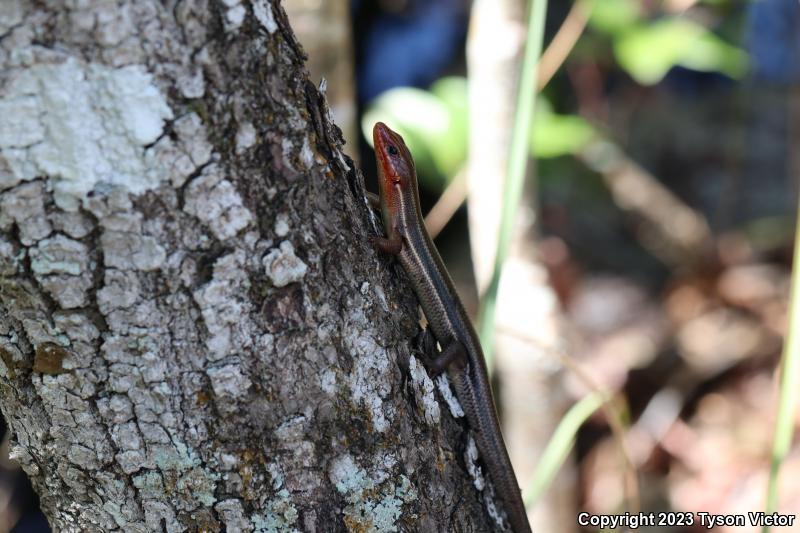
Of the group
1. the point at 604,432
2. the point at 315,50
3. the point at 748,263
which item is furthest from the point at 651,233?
the point at 315,50

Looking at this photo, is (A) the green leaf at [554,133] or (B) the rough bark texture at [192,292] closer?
(B) the rough bark texture at [192,292]

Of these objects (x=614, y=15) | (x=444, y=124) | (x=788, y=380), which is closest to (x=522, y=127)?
(x=788, y=380)

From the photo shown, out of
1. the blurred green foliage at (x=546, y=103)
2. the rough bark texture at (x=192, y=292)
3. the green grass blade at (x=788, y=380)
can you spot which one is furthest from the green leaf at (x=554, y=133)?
the rough bark texture at (x=192, y=292)

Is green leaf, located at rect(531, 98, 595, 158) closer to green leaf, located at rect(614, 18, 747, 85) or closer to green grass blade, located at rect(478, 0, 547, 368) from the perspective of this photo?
green leaf, located at rect(614, 18, 747, 85)

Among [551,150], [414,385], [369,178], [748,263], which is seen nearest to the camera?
[414,385]

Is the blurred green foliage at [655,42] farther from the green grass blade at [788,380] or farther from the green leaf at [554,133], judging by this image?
the green grass blade at [788,380]

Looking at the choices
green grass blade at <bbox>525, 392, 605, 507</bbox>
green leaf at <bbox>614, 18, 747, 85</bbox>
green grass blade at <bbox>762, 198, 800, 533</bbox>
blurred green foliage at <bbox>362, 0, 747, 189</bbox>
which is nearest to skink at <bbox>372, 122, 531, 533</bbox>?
green grass blade at <bbox>525, 392, 605, 507</bbox>

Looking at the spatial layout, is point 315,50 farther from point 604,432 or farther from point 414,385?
point 604,432
